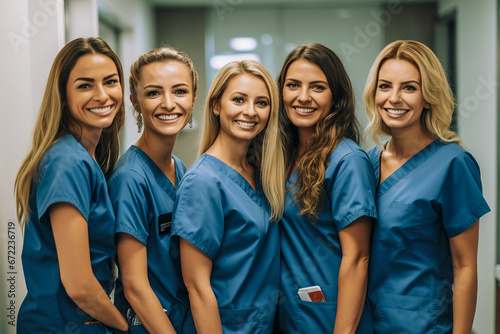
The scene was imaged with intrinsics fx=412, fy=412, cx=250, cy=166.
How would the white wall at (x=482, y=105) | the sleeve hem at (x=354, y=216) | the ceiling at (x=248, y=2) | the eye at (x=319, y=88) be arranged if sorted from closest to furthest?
the sleeve hem at (x=354, y=216), the eye at (x=319, y=88), the white wall at (x=482, y=105), the ceiling at (x=248, y=2)

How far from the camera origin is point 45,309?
3.23ft

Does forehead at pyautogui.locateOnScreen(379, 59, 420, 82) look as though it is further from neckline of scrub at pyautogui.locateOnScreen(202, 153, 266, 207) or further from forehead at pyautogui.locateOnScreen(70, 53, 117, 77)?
forehead at pyautogui.locateOnScreen(70, 53, 117, 77)

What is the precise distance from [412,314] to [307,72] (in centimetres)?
69

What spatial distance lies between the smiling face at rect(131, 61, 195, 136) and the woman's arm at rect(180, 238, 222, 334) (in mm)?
313

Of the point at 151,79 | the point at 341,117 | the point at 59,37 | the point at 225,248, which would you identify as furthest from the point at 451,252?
the point at 59,37

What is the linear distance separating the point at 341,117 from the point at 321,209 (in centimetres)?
→ 27

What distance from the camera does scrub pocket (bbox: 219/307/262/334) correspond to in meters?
1.05

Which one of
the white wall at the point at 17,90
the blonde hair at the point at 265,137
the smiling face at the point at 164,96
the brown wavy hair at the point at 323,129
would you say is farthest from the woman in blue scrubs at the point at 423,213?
the white wall at the point at 17,90

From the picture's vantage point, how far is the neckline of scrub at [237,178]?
1.09 meters

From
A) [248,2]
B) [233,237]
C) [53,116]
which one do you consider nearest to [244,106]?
[233,237]

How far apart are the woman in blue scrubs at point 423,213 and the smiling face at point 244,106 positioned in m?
0.32

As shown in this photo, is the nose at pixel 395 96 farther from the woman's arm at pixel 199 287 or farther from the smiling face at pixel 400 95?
the woman's arm at pixel 199 287

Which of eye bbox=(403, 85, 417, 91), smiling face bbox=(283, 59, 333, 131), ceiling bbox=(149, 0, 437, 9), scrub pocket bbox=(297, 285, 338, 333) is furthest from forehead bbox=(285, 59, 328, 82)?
ceiling bbox=(149, 0, 437, 9)

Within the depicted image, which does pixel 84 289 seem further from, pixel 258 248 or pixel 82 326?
pixel 258 248
